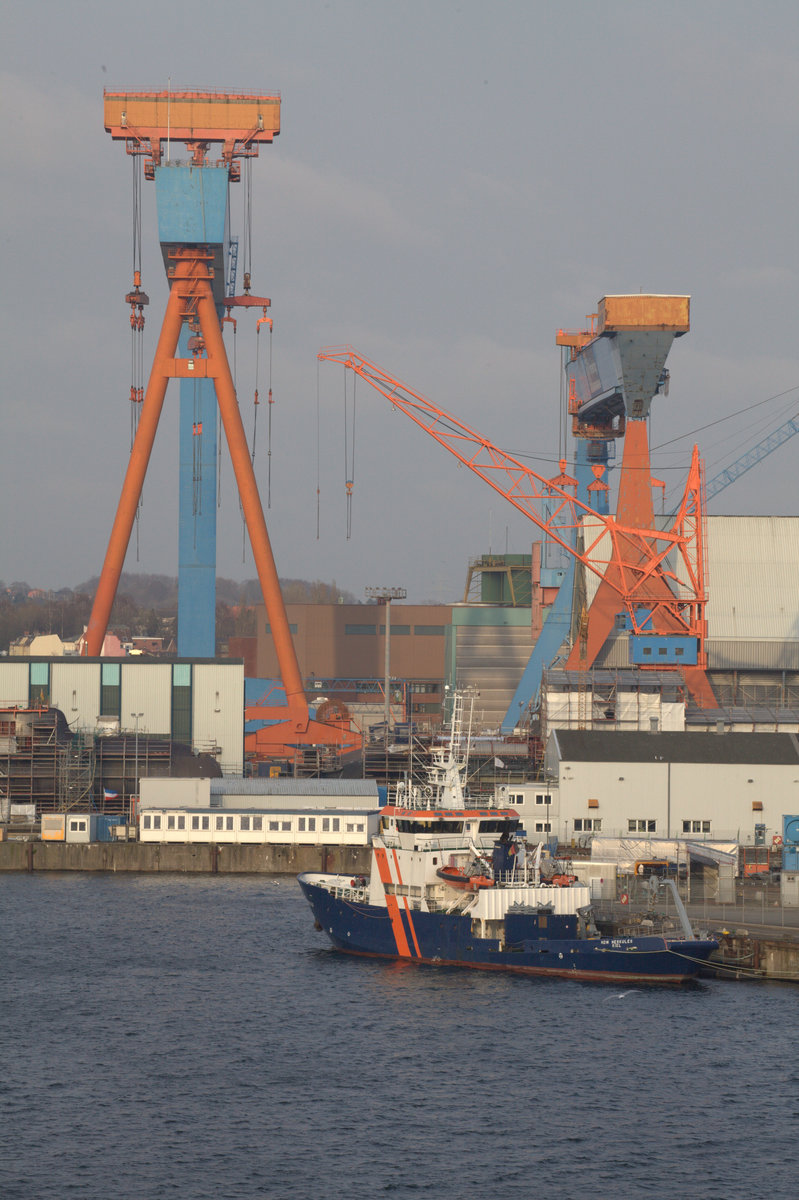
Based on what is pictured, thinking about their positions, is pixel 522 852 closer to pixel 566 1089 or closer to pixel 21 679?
pixel 566 1089

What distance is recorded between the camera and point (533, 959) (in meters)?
49.8

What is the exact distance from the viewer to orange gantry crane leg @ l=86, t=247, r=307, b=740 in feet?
292

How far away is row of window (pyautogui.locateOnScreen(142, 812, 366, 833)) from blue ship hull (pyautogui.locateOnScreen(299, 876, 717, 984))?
1876 centimetres

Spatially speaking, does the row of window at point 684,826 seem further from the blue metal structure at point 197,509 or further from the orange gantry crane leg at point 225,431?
the blue metal structure at point 197,509

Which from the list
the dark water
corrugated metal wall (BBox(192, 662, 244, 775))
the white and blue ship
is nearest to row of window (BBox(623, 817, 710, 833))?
the white and blue ship

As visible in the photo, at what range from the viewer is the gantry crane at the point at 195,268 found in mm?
87812

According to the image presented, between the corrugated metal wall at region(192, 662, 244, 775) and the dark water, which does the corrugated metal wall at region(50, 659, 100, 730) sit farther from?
the dark water

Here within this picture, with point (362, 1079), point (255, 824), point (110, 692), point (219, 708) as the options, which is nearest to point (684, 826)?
point (255, 824)

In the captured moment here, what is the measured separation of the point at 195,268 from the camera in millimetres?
88688

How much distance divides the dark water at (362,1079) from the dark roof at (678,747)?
20.2 meters

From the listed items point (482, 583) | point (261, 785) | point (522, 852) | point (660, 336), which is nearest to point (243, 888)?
point (261, 785)

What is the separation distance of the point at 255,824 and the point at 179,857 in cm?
398

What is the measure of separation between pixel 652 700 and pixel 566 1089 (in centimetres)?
4722

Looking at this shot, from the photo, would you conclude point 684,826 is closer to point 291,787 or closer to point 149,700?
point 291,787
